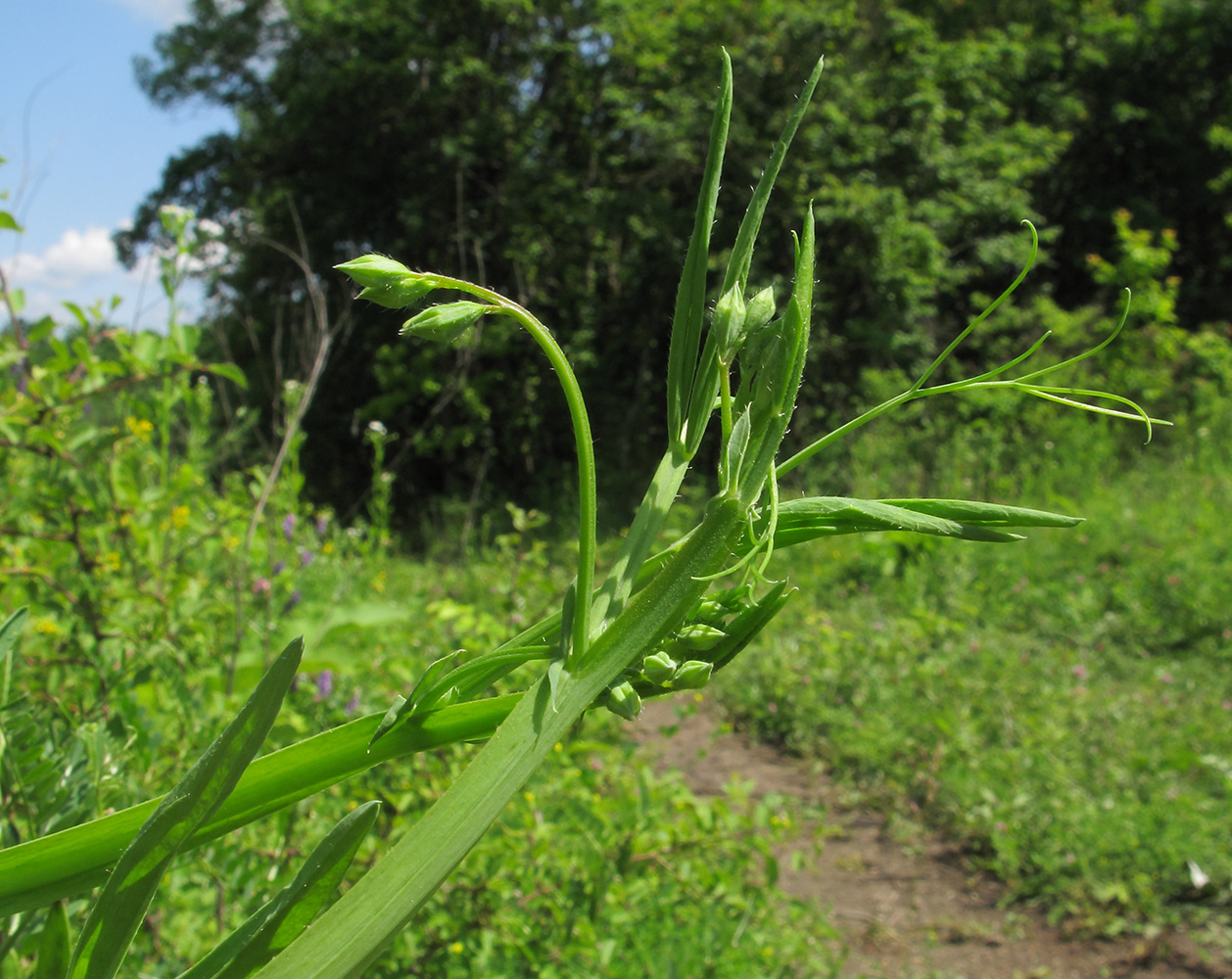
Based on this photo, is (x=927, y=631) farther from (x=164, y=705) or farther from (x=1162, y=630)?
(x=164, y=705)

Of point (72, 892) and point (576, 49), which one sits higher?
point (576, 49)

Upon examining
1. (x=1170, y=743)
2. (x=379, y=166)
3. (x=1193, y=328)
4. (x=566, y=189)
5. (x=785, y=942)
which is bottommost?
(x=1170, y=743)

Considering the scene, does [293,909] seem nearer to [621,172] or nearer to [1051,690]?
[1051,690]

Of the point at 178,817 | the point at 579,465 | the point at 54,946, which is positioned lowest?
the point at 54,946

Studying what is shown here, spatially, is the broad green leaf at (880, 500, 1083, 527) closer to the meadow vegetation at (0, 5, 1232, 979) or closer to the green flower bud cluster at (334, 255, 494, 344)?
the meadow vegetation at (0, 5, 1232, 979)

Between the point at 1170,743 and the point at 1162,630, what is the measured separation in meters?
1.38

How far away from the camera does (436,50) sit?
9781 mm

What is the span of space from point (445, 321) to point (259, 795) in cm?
20

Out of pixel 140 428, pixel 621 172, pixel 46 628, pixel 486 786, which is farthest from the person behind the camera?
pixel 621 172

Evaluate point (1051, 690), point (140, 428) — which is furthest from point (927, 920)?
point (140, 428)

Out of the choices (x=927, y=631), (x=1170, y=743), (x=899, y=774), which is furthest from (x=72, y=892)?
(x=927, y=631)

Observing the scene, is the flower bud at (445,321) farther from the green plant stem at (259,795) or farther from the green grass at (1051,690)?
the green grass at (1051,690)

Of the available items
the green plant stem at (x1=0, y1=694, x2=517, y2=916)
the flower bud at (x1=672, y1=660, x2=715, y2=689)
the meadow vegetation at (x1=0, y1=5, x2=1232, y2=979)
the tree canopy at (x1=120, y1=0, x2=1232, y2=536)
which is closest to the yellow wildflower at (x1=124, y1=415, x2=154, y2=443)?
the meadow vegetation at (x1=0, y1=5, x2=1232, y2=979)

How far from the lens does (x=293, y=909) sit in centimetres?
35
